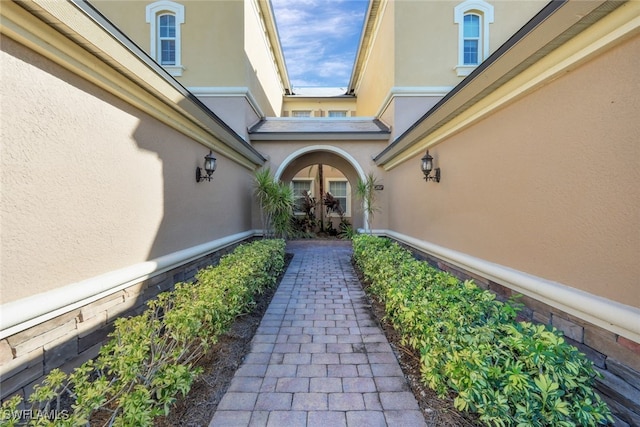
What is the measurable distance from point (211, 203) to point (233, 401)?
4.04 m

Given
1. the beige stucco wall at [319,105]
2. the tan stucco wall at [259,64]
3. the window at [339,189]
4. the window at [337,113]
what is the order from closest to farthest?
the tan stucco wall at [259,64]
the window at [339,189]
the beige stucco wall at [319,105]
the window at [337,113]

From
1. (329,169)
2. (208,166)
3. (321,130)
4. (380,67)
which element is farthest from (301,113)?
(208,166)

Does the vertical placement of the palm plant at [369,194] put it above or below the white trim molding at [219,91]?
below

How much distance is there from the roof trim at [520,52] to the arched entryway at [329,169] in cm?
540

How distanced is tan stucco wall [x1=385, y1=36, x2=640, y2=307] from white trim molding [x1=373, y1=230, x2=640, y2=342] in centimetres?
6

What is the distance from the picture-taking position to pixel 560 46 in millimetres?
2475

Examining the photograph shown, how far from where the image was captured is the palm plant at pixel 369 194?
966 centimetres

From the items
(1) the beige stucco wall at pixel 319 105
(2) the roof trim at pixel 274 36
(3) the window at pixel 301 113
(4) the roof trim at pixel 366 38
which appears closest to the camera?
(4) the roof trim at pixel 366 38

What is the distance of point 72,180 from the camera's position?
2.50 metres

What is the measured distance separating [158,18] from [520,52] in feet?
36.5

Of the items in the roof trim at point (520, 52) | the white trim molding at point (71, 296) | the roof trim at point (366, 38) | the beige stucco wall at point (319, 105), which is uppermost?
the roof trim at point (366, 38)

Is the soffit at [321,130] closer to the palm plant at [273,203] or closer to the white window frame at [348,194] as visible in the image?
the palm plant at [273,203]

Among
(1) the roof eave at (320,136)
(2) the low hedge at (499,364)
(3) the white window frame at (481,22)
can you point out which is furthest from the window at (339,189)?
(2) the low hedge at (499,364)

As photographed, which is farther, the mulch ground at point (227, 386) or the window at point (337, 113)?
the window at point (337, 113)
